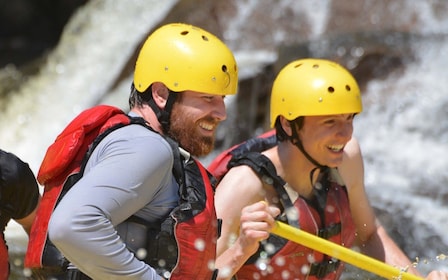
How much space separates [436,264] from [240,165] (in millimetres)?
1736

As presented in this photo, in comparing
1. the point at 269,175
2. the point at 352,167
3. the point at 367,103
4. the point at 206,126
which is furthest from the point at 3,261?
the point at 367,103

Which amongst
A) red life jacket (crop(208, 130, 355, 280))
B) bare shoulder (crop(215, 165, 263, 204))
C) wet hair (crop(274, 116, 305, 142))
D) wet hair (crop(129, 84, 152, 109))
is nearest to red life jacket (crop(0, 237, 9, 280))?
wet hair (crop(129, 84, 152, 109))

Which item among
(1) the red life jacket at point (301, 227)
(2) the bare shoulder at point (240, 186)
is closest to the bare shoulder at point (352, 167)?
(1) the red life jacket at point (301, 227)

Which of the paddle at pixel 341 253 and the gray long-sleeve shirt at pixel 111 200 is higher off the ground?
the gray long-sleeve shirt at pixel 111 200

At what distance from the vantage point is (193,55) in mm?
3141

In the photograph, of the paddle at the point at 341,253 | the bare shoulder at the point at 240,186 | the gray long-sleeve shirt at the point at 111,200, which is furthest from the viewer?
the bare shoulder at the point at 240,186

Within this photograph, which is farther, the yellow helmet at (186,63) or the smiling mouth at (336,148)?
the smiling mouth at (336,148)

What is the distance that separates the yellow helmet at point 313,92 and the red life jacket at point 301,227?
237mm

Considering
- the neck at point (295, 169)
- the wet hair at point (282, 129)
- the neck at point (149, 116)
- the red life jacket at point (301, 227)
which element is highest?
the neck at point (149, 116)

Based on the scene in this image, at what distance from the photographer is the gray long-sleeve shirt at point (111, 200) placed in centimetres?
263

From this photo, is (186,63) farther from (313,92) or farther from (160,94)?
(313,92)

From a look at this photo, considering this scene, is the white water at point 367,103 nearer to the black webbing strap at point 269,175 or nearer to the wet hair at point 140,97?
the black webbing strap at point 269,175

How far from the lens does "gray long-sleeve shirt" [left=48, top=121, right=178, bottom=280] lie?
2635 millimetres

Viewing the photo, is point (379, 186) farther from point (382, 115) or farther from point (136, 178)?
point (136, 178)
